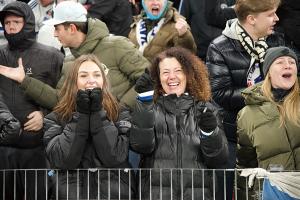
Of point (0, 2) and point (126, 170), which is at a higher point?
point (0, 2)

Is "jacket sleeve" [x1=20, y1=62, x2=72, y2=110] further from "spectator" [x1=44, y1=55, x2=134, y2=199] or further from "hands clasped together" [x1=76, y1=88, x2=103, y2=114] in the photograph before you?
"hands clasped together" [x1=76, y1=88, x2=103, y2=114]

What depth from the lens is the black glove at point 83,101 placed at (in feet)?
29.8

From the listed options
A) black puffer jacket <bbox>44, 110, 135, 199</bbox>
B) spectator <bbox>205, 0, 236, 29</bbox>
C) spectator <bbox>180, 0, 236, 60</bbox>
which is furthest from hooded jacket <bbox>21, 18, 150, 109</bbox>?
spectator <bbox>180, 0, 236, 60</bbox>

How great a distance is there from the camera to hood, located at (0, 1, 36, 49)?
11016mm

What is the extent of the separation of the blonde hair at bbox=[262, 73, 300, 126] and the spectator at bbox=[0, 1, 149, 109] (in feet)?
5.44

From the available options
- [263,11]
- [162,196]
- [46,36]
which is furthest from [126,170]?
[46,36]

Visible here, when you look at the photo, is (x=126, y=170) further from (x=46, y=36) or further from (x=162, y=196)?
(x=46, y=36)

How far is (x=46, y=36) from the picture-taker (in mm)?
12539

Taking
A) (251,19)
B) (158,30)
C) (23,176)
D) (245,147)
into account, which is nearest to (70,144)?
(23,176)

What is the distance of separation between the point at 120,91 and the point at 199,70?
1.43 meters

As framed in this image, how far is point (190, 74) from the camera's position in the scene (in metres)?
9.67

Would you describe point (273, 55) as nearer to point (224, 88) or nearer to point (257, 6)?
point (224, 88)

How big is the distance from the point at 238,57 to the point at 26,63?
2293mm

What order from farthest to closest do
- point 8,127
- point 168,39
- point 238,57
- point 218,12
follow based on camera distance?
point 218,12, point 168,39, point 238,57, point 8,127
